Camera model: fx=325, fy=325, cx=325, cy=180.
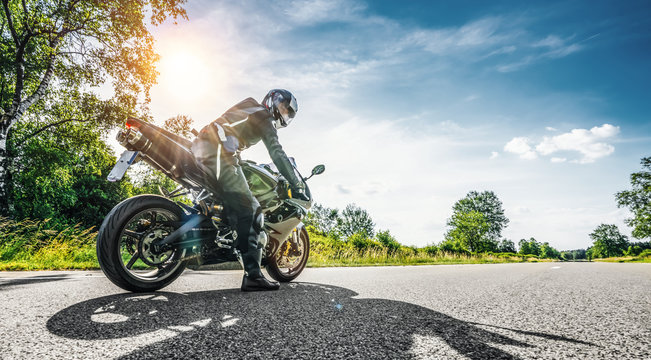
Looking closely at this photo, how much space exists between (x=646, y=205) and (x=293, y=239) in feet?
204

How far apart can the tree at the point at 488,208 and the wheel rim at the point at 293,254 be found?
75.5 m

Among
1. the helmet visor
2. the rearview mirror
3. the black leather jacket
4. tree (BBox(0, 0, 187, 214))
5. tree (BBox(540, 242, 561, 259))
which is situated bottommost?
tree (BBox(540, 242, 561, 259))

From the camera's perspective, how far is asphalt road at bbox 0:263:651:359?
139 cm

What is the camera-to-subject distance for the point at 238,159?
11.3 ft

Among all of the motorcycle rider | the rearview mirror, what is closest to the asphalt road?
the motorcycle rider

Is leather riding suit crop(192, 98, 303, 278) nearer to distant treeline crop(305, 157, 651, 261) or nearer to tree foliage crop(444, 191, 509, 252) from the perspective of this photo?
distant treeline crop(305, 157, 651, 261)

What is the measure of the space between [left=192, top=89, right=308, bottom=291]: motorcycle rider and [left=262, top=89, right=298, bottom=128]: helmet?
156 millimetres

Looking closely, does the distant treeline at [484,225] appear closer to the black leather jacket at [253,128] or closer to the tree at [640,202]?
the tree at [640,202]

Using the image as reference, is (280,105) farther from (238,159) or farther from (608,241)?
(608,241)

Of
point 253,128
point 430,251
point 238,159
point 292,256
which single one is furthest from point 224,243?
point 430,251

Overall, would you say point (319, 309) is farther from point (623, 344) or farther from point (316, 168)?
point (316, 168)

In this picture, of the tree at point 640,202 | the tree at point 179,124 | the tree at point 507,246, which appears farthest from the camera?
the tree at point 507,246

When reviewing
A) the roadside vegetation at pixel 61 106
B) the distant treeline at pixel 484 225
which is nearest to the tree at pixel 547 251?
the distant treeline at pixel 484 225

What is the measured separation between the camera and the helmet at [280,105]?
3.62 m
